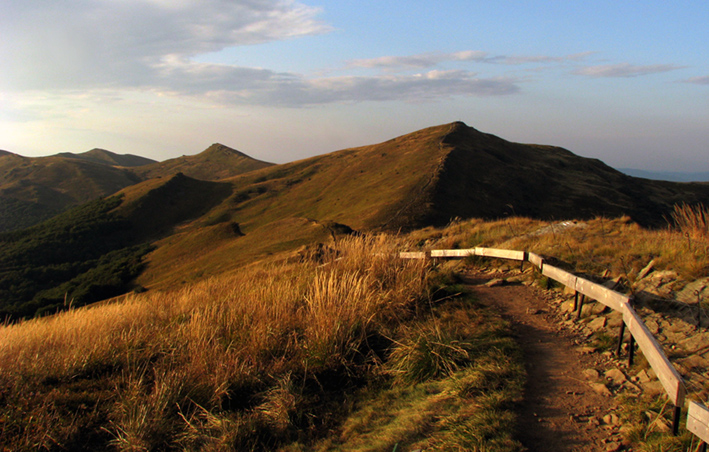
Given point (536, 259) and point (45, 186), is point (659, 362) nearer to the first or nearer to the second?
point (536, 259)

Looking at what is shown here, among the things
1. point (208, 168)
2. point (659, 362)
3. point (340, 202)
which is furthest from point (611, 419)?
point (208, 168)

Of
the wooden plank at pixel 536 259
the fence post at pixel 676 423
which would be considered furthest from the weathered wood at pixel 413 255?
the fence post at pixel 676 423

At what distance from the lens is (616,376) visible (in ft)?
13.2

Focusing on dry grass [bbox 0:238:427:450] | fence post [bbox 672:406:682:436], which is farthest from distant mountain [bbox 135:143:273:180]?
fence post [bbox 672:406:682:436]

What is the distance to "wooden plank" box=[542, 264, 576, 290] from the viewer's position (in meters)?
5.82

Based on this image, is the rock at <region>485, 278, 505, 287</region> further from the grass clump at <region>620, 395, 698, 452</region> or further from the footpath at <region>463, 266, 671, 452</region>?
the grass clump at <region>620, 395, 698, 452</region>

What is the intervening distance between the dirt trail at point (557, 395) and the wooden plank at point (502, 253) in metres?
2.02

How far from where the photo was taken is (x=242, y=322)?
218 inches

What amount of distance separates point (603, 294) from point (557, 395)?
1677 millimetres

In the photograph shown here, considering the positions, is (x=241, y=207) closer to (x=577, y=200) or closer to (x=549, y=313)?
(x=577, y=200)

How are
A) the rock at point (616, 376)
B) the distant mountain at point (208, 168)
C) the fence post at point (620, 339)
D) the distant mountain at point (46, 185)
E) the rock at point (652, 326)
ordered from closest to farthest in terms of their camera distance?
the rock at point (616, 376) < the fence post at point (620, 339) < the rock at point (652, 326) < the distant mountain at point (46, 185) < the distant mountain at point (208, 168)

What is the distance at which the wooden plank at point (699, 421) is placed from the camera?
2.47 meters

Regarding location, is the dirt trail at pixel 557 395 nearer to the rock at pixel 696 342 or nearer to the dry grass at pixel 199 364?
the rock at pixel 696 342

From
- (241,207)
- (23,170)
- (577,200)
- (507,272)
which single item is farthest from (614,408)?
(23,170)
